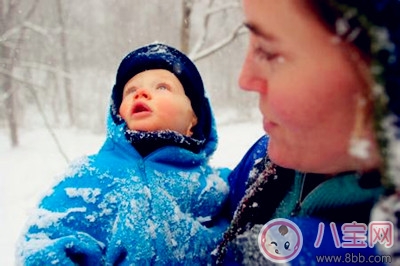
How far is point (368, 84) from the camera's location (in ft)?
1.81

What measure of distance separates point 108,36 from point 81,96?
8.30 ft

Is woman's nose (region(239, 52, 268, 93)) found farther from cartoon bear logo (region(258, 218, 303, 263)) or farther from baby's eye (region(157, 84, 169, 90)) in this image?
baby's eye (region(157, 84, 169, 90))

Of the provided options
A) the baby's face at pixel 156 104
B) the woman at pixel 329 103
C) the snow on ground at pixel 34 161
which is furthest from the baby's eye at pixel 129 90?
the snow on ground at pixel 34 161

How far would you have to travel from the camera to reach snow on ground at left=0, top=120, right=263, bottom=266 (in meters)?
5.51

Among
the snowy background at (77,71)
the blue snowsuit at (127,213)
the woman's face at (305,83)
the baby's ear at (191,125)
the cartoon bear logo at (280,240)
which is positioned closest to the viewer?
the woman's face at (305,83)

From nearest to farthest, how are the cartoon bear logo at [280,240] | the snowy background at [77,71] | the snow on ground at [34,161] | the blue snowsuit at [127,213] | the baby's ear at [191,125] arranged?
→ the cartoon bear logo at [280,240] < the blue snowsuit at [127,213] < the baby's ear at [191,125] < the snow on ground at [34,161] < the snowy background at [77,71]

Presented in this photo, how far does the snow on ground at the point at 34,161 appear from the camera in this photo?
217 inches

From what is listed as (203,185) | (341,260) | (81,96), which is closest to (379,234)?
(341,260)

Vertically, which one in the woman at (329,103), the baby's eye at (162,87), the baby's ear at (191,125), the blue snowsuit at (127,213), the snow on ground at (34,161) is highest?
the woman at (329,103)

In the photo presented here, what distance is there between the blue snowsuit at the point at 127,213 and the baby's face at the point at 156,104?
67 mm

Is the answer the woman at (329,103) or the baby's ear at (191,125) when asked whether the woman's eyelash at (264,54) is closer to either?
the woman at (329,103)

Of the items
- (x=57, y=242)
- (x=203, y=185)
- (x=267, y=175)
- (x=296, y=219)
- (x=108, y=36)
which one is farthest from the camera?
(x=108, y=36)

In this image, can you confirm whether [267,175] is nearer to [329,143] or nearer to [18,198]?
[329,143]

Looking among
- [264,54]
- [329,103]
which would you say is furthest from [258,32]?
[329,103]
